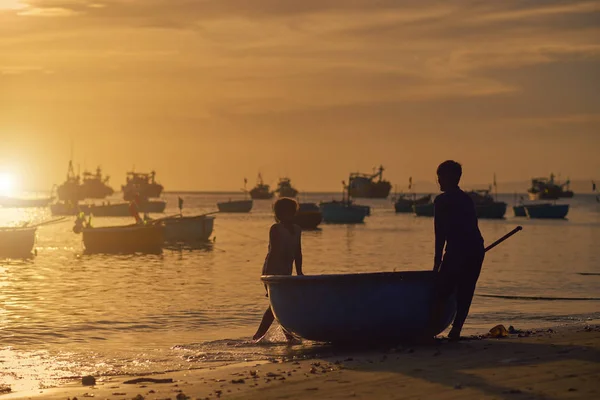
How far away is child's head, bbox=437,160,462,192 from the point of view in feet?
37.7

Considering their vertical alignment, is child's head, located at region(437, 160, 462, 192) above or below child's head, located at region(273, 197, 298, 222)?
above

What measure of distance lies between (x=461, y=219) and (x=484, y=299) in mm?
13477

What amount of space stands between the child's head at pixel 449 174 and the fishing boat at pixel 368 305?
1074 millimetres

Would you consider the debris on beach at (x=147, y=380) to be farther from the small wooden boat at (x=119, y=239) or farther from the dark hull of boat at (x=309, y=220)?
the dark hull of boat at (x=309, y=220)

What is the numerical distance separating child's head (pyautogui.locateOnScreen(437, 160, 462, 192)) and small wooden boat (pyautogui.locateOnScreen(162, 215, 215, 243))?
47564 millimetres

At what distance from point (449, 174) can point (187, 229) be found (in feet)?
164

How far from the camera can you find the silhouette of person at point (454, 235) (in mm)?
11406

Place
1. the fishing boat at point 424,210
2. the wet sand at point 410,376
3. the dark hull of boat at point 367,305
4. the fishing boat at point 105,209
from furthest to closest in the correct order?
the fishing boat at point 424,210 < the fishing boat at point 105,209 < the dark hull of boat at point 367,305 < the wet sand at point 410,376

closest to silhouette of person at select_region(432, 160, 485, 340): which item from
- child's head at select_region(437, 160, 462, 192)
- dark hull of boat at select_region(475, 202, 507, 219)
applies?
child's head at select_region(437, 160, 462, 192)

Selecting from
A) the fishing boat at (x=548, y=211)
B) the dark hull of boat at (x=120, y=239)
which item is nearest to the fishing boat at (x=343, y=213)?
the fishing boat at (x=548, y=211)

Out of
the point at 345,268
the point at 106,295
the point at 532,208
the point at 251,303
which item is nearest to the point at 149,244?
the point at 345,268

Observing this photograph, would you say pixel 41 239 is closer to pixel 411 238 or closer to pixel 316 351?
pixel 411 238

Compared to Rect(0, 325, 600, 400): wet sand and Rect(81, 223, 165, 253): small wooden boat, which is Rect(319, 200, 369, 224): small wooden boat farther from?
Rect(0, 325, 600, 400): wet sand

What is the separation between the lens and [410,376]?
31.6 ft
